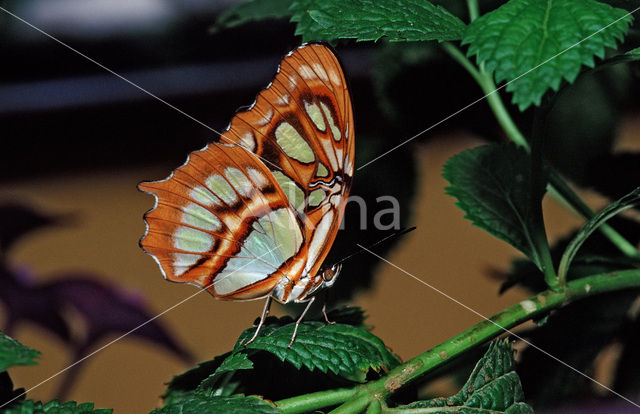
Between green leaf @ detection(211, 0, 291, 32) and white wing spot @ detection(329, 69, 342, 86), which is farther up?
green leaf @ detection(211, 0, 291, 32)

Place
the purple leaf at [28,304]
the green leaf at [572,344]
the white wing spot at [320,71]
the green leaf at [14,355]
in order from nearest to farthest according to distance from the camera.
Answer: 1. the green leaf at [14,355]
2. the white wing spot at [320,71]
3. the green leaf at [572,344]
4. the purple leaf at [28,304]

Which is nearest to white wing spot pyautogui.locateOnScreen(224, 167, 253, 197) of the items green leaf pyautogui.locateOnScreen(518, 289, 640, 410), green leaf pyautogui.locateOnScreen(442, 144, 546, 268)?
green leaf pyautogui.locateOnScreen(442, 144, 546, 268)

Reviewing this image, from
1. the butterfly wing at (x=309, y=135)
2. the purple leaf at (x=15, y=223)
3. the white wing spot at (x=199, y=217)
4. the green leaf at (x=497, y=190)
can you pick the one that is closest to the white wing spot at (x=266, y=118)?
the butterfly wing at (x=309, y=135)

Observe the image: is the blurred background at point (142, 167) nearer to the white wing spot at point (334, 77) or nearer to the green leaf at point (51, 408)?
the white wing spot at point (334, 77)

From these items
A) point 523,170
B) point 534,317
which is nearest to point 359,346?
point 534,317

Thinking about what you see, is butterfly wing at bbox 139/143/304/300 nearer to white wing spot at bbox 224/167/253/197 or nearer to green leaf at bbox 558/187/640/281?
white wing spot at bbox 224/167/253/197

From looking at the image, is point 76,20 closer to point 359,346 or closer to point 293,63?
point 293,63
